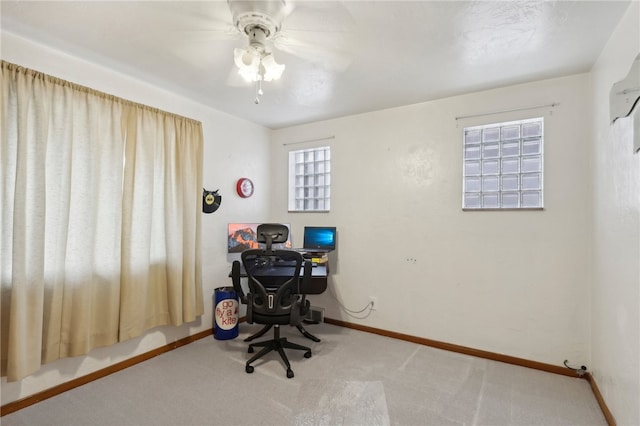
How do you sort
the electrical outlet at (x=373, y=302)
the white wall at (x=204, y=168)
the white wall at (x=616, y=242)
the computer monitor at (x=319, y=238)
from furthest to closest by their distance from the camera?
the computer monitor at (x=319, y=238) → the electrical outlet at (x=373, y=302) → the white wall at (x=204, y=168) → the white wall at (x=616, y=242)

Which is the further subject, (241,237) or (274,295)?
(241,237)

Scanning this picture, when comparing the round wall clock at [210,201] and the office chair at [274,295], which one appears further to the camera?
the round wall clock at [210,201]

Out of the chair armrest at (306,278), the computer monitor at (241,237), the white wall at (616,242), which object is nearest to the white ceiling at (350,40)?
the white wall at (616,242)

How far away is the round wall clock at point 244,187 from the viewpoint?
3.63m

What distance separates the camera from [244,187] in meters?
3.69

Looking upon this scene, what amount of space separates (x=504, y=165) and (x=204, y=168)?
3.06 m

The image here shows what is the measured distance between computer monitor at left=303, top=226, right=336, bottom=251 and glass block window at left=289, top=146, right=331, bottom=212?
30cm

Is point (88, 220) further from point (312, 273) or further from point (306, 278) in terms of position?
point (312, 273)

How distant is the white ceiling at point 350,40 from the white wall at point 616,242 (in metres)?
0.22

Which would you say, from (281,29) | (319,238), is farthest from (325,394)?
(281,29)

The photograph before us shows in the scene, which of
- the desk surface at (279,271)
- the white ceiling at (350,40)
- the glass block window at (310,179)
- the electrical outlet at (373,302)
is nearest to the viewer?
the white ceiling at (350,40)

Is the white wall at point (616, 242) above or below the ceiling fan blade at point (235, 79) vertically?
below

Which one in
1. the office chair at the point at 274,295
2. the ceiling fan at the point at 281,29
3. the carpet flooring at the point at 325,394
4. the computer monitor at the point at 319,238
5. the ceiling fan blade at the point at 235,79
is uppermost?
the ceiling fan blade at the point at 235,79

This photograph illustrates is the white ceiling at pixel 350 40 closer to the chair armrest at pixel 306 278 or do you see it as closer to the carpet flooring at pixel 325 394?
the chair armrest at pixel 306 278
